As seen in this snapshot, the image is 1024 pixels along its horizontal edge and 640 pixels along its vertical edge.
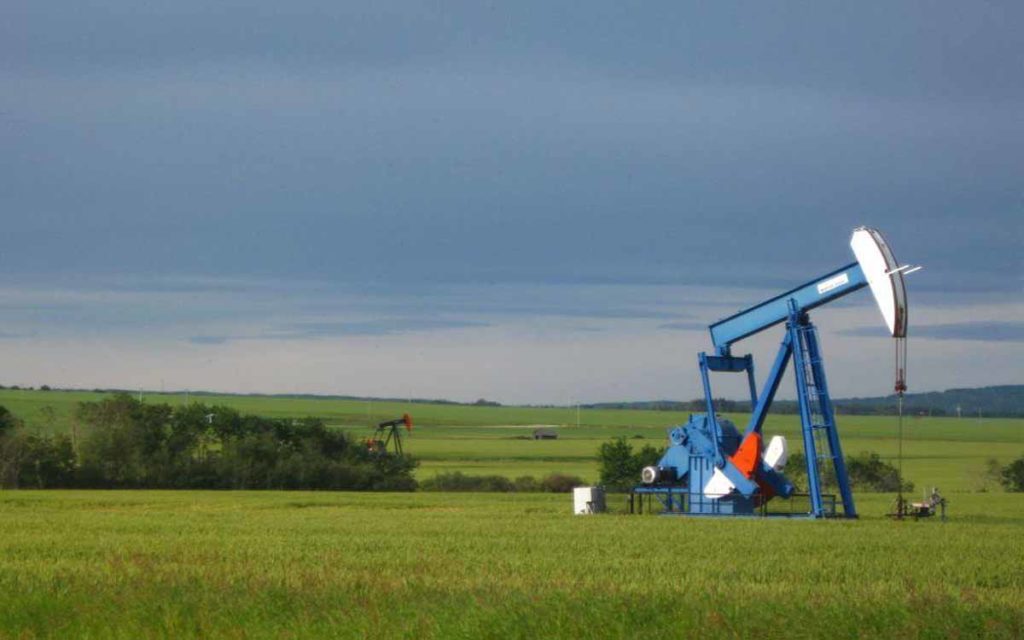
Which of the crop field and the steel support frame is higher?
the steel support frame

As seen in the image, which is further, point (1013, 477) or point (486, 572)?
point (1013, 477)

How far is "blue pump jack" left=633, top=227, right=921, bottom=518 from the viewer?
31.5 metres

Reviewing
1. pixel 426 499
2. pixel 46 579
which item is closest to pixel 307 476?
pixel 426 499

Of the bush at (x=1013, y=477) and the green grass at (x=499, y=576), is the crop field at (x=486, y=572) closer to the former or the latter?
the green grass at (x=499, y=576)

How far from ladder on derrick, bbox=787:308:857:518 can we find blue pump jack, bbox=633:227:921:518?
0.08 ft

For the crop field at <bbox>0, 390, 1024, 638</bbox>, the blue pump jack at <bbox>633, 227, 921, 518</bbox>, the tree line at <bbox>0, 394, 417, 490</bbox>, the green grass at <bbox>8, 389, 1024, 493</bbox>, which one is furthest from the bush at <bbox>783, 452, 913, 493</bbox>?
the blue pump jack at <bbox>633, 227, 921, 518</bbox>

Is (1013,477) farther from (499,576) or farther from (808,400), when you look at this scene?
(499,576)

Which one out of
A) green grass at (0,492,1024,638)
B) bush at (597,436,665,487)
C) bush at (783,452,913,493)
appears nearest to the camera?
green grass at (0,492,1024,638)

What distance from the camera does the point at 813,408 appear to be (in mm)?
33219

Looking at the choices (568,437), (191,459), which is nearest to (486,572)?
(191,459)

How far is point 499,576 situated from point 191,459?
48846 millimetres

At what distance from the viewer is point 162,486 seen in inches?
2498

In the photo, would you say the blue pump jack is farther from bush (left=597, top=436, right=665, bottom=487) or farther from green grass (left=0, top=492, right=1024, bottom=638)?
bush (left=597, top=436, right=665, bottom=487)

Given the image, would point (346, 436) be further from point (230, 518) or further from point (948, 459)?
point (948, 459)
